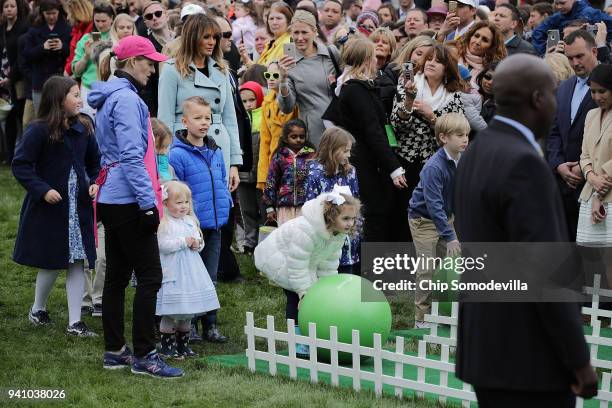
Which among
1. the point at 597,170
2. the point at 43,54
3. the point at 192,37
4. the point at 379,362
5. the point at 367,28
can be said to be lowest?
the point at 379,362

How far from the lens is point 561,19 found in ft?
38.4

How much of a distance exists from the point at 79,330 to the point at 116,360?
1.09 m

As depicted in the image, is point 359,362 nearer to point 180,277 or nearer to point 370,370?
point 370,370

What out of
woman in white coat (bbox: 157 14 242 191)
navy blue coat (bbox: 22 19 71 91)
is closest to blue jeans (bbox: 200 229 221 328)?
woman in white coat (bbox: 157 14 242 191)

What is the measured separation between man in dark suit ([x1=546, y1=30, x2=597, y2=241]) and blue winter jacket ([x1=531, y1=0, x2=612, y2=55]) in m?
2.27

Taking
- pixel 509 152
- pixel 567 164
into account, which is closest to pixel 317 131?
pixel 567 164

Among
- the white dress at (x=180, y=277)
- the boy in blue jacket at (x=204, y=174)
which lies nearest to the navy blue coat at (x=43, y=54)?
the boy in blue jacket at (x=204, y=174)

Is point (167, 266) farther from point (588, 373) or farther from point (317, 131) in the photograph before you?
point (588, 373)

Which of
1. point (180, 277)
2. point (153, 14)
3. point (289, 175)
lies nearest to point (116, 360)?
point (180, 277)

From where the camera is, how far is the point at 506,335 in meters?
4.08

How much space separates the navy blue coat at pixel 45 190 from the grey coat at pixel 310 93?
8.26 feet

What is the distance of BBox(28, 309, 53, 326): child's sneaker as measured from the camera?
8750 millimetres

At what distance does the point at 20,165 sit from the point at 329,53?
3562 millimetres

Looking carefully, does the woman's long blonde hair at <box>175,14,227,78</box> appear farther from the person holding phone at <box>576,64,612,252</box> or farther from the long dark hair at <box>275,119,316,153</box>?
the person holding phone at <box>576,64,612,252</box>
